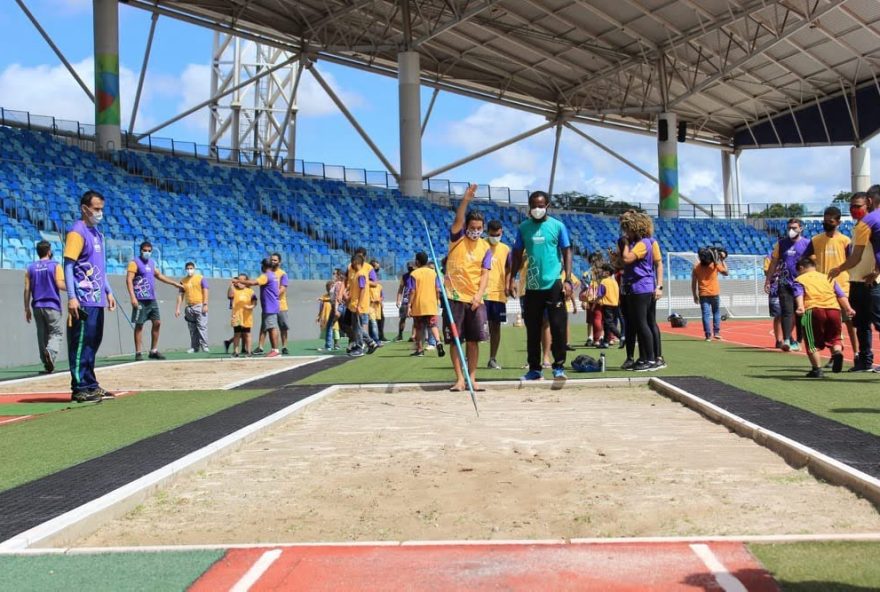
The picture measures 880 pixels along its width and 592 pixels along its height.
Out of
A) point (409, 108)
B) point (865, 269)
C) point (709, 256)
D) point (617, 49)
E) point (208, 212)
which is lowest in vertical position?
point (865, 269)

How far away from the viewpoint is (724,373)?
11172 mm

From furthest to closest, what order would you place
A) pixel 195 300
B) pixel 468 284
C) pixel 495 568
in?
1. pixel 195 300
2. pixel 468 284
3. pixel 495 568

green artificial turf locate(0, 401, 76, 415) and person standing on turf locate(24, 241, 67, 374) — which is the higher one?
person standing on turf locate(24, 241, 67, 374)

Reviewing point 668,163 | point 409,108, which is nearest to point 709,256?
point 409,108

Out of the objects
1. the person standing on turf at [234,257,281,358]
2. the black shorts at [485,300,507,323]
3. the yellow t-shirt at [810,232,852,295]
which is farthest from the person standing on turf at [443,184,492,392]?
the person standing on turf at [234,257,281,358]

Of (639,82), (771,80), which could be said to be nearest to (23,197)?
(639,82)

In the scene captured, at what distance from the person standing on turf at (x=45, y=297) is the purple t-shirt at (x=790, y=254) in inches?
414

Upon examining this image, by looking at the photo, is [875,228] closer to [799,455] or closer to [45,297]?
[799,455]

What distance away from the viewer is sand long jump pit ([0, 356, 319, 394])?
11617 millimetres

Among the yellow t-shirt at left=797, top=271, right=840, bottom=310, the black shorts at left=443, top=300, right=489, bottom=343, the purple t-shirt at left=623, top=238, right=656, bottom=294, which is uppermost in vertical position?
the purple t-shirt at left=623, top=238, right=656, bottom=294

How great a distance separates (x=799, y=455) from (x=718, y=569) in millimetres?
2270

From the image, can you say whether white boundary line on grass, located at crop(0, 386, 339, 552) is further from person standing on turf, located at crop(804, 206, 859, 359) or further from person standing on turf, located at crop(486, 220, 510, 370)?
person standing on turf, located at crop(804, 206, 859, 359)

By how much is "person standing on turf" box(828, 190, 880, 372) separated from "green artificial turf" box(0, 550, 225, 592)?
25.3ft

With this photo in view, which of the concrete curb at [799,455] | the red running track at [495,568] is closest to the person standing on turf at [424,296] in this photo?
the concrete curb at [799,455]
